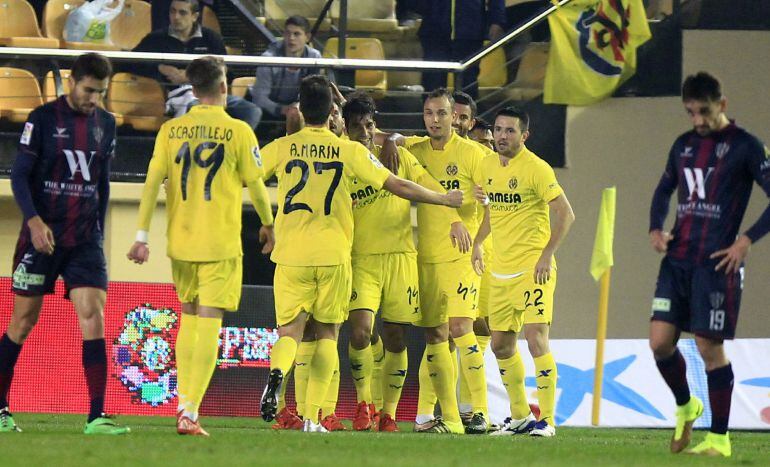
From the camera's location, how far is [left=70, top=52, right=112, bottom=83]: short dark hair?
7948 millimetres

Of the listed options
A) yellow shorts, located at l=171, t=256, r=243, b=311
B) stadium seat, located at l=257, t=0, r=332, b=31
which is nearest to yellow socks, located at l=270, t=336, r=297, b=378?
yellow shorts, located at l=171, t=256, r=243, b=311

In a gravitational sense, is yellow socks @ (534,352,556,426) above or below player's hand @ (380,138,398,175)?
below

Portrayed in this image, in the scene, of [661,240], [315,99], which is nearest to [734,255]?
[661,240]

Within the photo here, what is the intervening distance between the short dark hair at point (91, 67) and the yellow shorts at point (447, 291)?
3.32 m

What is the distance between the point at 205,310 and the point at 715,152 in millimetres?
3161

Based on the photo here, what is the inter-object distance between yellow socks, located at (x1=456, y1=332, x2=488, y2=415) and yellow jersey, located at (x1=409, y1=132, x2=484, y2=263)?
0.64 metres

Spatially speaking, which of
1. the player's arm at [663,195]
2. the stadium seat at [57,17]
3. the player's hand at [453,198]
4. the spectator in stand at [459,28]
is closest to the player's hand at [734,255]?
the player's arm at [663,195]

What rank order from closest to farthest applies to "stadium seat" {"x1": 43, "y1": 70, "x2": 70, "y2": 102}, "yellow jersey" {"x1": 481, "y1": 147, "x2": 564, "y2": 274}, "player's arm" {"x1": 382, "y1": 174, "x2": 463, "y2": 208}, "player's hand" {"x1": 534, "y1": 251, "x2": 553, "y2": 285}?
"player's arm" {"x1": 382, "y1": 174, "x2": 463, "y2": 208} → "player's hand" {"x1": 534, "y1": 251, "x2": 553, "y2": 285} → "yellow jersey" {"x1": 481, "y1": 147, "x2": 564, "y2": 274} → "stadium seat" {"x1": 43, "y1": 70, "x2": 70, "y2": 102}

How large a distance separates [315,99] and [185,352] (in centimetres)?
187

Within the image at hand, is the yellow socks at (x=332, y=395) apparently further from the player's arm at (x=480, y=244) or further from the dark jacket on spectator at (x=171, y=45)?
the dark jacket on spectator at (x=171, y=45)

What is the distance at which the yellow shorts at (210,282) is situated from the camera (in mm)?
7918

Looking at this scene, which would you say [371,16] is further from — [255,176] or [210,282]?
[210,282]

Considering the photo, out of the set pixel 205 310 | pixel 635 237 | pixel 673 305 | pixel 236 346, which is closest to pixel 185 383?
pixel 205 310

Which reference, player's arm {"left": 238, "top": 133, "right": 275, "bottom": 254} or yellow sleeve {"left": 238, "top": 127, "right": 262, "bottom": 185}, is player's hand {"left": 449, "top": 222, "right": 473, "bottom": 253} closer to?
player's arm {"left": 238, "top": 133, "right": 275, "bottom": 254}
